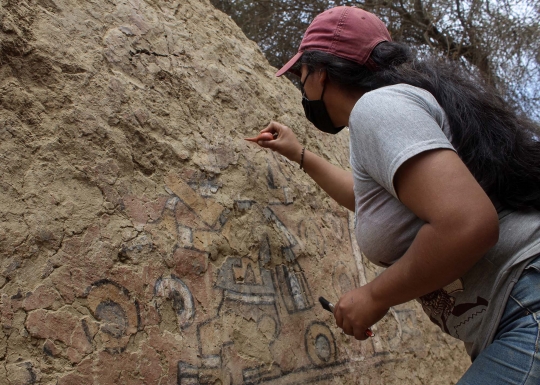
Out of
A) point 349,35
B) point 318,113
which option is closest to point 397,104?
point 349,35

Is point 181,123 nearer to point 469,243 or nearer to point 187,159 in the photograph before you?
point 187,159

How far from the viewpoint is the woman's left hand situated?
1434 mm

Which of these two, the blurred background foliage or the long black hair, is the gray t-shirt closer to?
the long black hair

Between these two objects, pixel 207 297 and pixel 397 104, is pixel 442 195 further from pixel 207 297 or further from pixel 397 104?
pixel 207 297

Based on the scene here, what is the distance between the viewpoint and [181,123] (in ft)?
7.24

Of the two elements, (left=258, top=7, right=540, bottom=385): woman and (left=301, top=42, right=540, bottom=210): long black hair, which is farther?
(left=301, top=42, right=540, bottom=210): long black hair

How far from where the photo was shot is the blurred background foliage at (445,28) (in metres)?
6.87

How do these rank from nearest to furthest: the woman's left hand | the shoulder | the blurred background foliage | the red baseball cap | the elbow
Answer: the elbow
the shoulder
the woman's left hand
the red baseball cap
the blurred background foliage

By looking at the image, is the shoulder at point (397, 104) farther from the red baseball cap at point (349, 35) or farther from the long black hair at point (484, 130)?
the red baseball cap at point (349, 35)

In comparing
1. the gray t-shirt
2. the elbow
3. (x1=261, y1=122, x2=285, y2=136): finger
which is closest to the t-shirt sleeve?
the gray t-shirt

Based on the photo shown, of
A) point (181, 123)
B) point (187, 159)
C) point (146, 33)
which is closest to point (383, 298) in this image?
point (187, 159)

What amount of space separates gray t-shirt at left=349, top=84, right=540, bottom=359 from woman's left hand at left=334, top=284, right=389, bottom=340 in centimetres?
12

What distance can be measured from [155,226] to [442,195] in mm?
1067

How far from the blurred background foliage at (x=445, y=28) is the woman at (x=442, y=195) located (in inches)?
219
